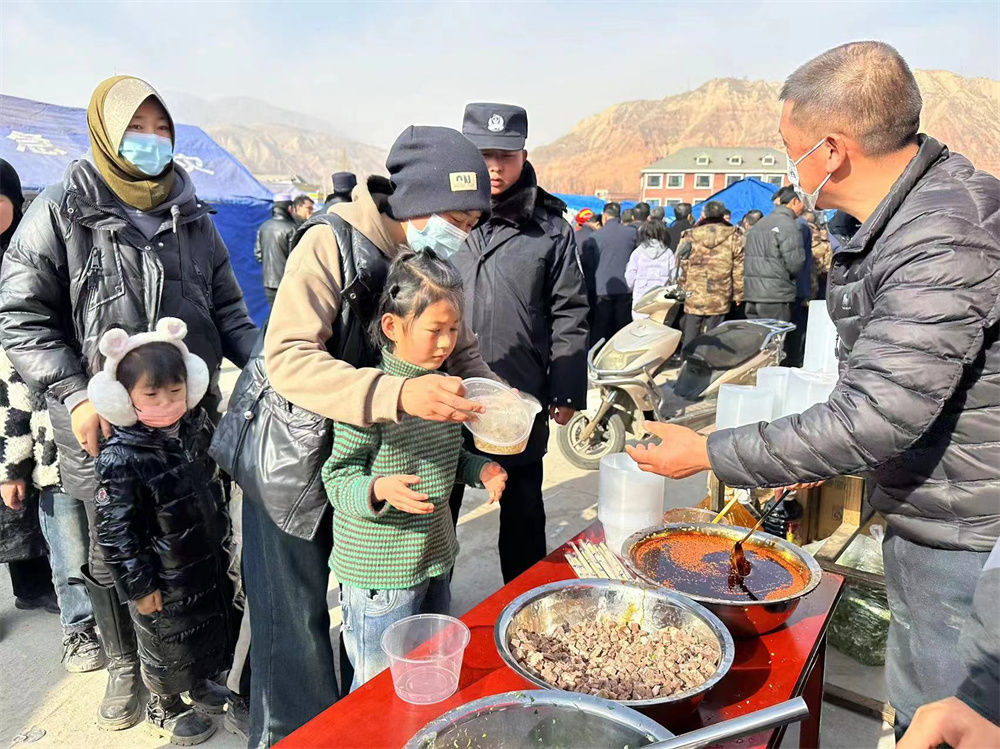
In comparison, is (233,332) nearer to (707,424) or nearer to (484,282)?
(484,282)

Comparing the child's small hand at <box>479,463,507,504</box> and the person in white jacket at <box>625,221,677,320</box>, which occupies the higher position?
the person in white jacket at <box>625,221,677,320</box>

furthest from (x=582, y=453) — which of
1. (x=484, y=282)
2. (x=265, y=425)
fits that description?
(x=265, y=425)

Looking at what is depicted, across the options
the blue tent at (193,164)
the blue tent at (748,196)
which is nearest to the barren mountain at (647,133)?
the blue tent at (748,196)

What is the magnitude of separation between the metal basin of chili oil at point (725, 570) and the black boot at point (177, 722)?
1774 millimetres

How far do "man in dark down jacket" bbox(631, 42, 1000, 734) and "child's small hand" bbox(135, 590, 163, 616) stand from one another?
1.60m

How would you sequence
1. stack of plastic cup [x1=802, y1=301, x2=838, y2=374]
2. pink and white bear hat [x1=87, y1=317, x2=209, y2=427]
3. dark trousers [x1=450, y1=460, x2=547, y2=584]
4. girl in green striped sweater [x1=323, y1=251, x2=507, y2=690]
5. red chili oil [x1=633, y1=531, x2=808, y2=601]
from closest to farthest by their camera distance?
1. red chili oil [x1=633, y1=531, x2=808, y2=601]
2. girl in green striped sweater [x1=323, y1=251, x2=507, y2=690]
3. pink and white bear hat [x1=87, y1=317, x2=209, y2=427]
4. dark trousers [x1=450, y1=460, x2=547, y2=584]
5. stack of plastic cup [x1=802, y1=301, x2=838, y2=374]

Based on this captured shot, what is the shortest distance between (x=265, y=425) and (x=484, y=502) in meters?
2.99

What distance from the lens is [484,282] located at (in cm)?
282

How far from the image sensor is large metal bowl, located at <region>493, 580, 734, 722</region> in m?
1.38

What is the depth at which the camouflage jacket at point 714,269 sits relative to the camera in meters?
7.68

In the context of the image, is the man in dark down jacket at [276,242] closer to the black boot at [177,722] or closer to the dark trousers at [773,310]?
the dark trousers at [773,310]

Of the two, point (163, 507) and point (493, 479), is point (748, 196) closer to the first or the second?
point (493, 479)

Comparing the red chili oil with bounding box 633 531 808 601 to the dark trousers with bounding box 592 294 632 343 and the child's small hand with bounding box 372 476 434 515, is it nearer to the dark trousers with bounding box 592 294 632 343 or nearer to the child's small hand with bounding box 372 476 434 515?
the child's small hand with bounding box 372 476 434 515

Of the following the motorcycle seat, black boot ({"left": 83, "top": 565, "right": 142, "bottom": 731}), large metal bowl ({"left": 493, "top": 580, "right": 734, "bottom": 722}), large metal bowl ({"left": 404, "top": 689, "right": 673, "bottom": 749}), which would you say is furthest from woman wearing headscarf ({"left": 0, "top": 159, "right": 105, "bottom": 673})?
the motorcycle seat
